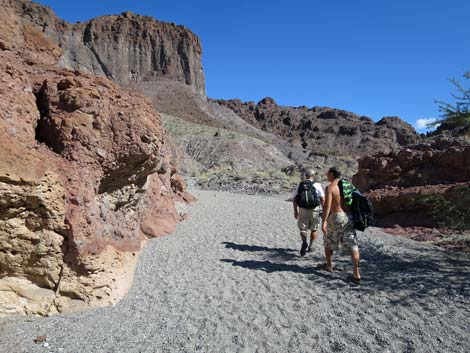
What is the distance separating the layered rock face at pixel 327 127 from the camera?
78.9 meters

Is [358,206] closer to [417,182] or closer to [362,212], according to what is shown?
[362,212]

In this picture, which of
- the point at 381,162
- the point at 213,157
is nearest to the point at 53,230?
the point at 381,162

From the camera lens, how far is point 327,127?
89.8m

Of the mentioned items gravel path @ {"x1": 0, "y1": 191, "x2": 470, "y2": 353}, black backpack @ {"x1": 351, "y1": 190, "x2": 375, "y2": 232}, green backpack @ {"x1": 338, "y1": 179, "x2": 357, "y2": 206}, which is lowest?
gravel path @ {"x1": 0, "y1": 191, "x2": 470, "y2": 353}

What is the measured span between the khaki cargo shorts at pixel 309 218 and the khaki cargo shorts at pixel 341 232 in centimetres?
97

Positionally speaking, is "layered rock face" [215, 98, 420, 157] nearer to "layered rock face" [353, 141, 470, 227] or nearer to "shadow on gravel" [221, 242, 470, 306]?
"layered rock face" [353, 141, 470, 227]

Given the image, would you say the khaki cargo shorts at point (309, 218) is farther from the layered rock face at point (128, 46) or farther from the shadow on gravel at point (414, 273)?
the layered rock face at point (128, 46)

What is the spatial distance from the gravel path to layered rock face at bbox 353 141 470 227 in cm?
216

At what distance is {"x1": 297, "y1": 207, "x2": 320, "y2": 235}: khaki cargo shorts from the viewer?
19.3 ft

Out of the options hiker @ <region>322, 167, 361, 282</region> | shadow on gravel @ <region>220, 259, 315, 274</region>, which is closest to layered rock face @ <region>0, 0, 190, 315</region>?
shadow on gravel @ <region>220, 259, 315, 274</region>

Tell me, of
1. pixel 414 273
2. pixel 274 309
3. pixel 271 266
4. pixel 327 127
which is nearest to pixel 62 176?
pixel 274 309

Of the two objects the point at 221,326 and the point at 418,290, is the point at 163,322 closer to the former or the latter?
the point at 221,326

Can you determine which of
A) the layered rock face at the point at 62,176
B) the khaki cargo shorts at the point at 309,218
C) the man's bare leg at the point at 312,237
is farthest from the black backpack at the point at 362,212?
the layered rock face at the point at 62,176

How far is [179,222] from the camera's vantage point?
952 cm
